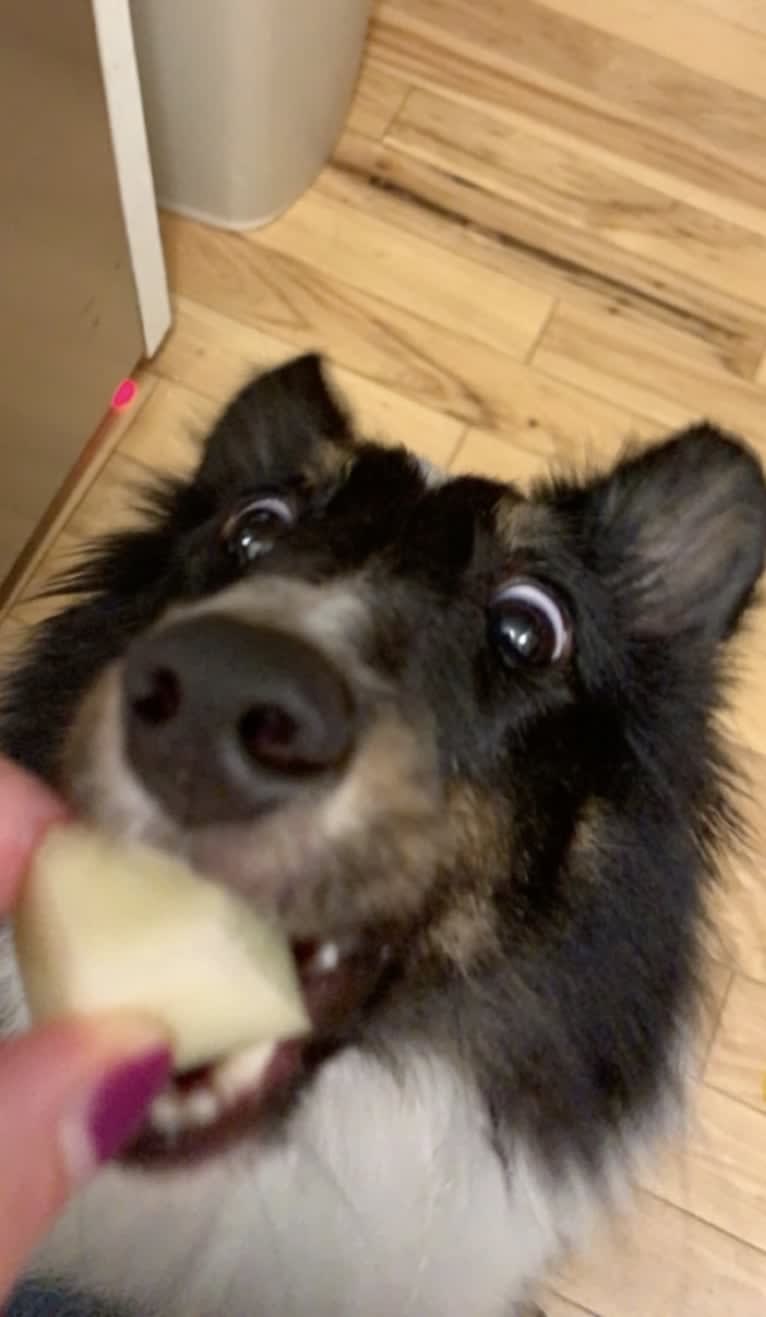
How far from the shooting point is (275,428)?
147cm

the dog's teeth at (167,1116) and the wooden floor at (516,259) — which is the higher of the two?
the wooden floor at (516,259)

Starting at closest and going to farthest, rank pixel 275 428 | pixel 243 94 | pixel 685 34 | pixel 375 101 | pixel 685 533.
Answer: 1. pixel 685 533
2. pixel 275 428
3. pixel 243 94
4. pixel 375 101
5. pixel 685 34

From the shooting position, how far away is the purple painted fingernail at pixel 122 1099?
731mm

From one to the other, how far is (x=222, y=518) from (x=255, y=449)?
0.12 metres

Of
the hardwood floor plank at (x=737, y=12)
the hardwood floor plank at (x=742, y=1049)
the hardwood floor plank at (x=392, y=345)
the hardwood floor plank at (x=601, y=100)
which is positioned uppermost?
the hardwood floor plank at (x=737, y=12)

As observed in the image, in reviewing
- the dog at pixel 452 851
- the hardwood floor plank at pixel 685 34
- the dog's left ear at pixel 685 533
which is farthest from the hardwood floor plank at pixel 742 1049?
the hardwood floor plank at pixel 685 34

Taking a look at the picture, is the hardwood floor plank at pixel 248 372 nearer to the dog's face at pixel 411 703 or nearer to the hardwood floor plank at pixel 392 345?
the hardwood floor plank at pixel 392 345

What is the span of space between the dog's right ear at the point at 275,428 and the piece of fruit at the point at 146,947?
609 mm

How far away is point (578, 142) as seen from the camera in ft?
9.04

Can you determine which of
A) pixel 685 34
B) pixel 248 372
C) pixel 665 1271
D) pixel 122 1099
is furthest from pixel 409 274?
pixel 122 1099

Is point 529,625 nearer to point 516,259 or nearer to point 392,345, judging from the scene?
point 392,345

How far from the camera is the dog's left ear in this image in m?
1.34

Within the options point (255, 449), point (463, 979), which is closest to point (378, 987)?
point (463, 979)

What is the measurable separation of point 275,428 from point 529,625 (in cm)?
40
